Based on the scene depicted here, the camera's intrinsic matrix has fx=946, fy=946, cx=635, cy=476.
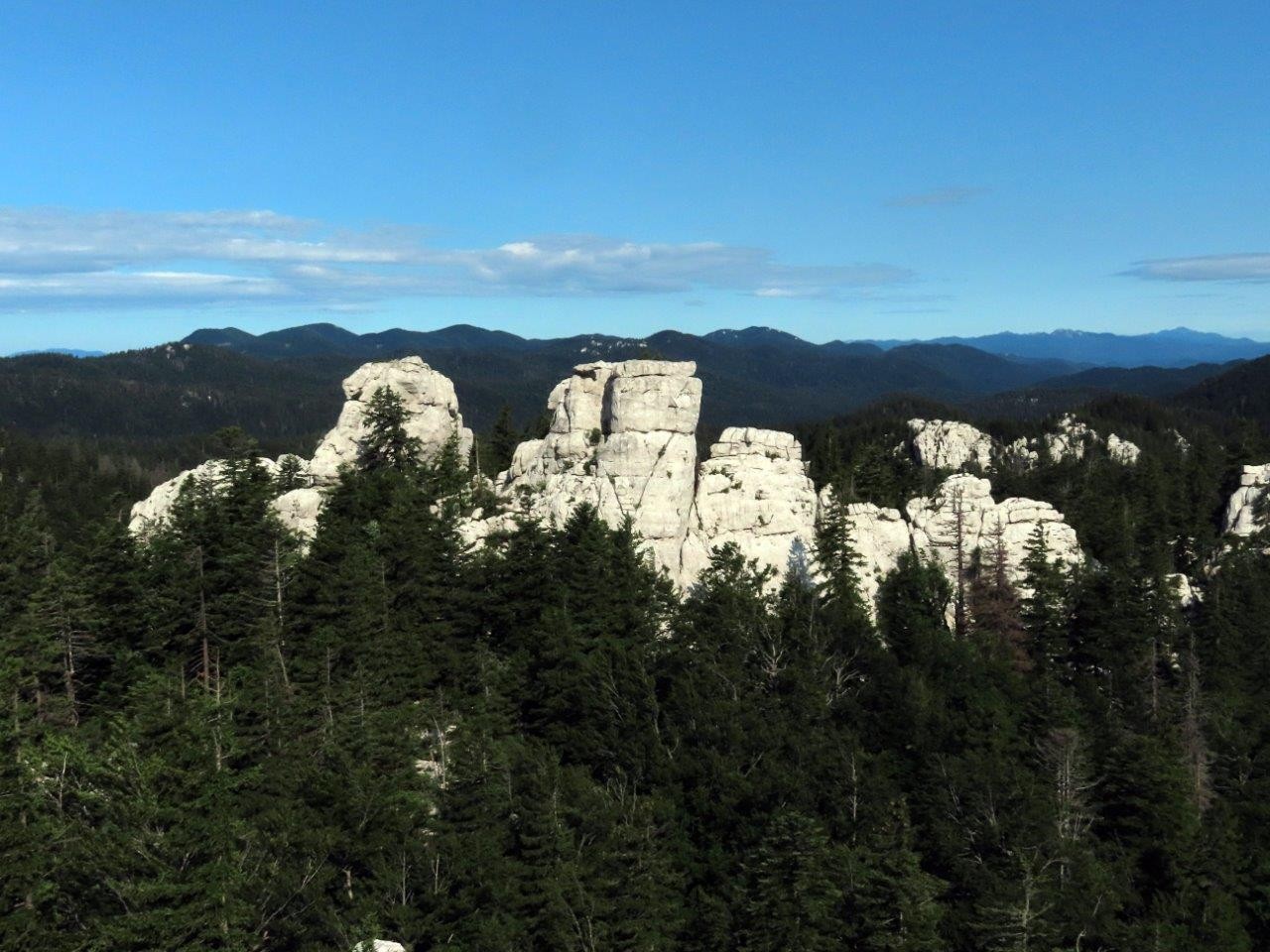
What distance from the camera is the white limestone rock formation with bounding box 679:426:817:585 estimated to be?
5744 cm

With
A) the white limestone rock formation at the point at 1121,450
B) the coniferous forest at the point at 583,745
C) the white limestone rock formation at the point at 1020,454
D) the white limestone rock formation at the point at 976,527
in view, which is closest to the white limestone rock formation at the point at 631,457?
the coniferous forest at the point at 583,745

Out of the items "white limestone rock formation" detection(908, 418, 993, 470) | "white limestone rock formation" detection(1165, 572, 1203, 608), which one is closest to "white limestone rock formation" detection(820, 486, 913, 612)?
"white limestone rock formation" detection(1165, 572, 1203, 608)

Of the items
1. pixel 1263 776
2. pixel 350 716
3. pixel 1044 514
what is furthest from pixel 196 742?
pixel 1044 514

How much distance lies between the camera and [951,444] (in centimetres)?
14988

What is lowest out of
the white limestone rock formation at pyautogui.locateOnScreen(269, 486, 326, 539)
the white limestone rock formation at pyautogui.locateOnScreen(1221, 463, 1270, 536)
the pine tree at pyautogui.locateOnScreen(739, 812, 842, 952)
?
the pine tree at pyautogui.locateOnScreen(739, 812, 842, 952)

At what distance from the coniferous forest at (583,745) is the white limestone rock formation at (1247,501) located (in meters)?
23.2

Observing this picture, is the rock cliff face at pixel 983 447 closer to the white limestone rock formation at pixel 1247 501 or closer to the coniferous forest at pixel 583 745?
the white limestone rock formation at pixel 1247 501

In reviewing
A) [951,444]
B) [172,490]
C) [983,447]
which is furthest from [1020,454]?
[172,490]

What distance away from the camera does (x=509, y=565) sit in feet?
155

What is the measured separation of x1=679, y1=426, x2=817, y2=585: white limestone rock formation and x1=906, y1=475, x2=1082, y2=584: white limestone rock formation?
30.1 ft

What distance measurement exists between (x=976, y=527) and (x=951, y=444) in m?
90.3

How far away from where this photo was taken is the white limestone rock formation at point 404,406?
6338 cm

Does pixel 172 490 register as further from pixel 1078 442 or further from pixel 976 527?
pixel 1078 442

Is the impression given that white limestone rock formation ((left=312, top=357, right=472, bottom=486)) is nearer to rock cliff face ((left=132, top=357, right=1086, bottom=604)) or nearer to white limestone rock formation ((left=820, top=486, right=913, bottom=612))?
rock cliff face ((left=132, top=357, right=1086, bottom=604))
